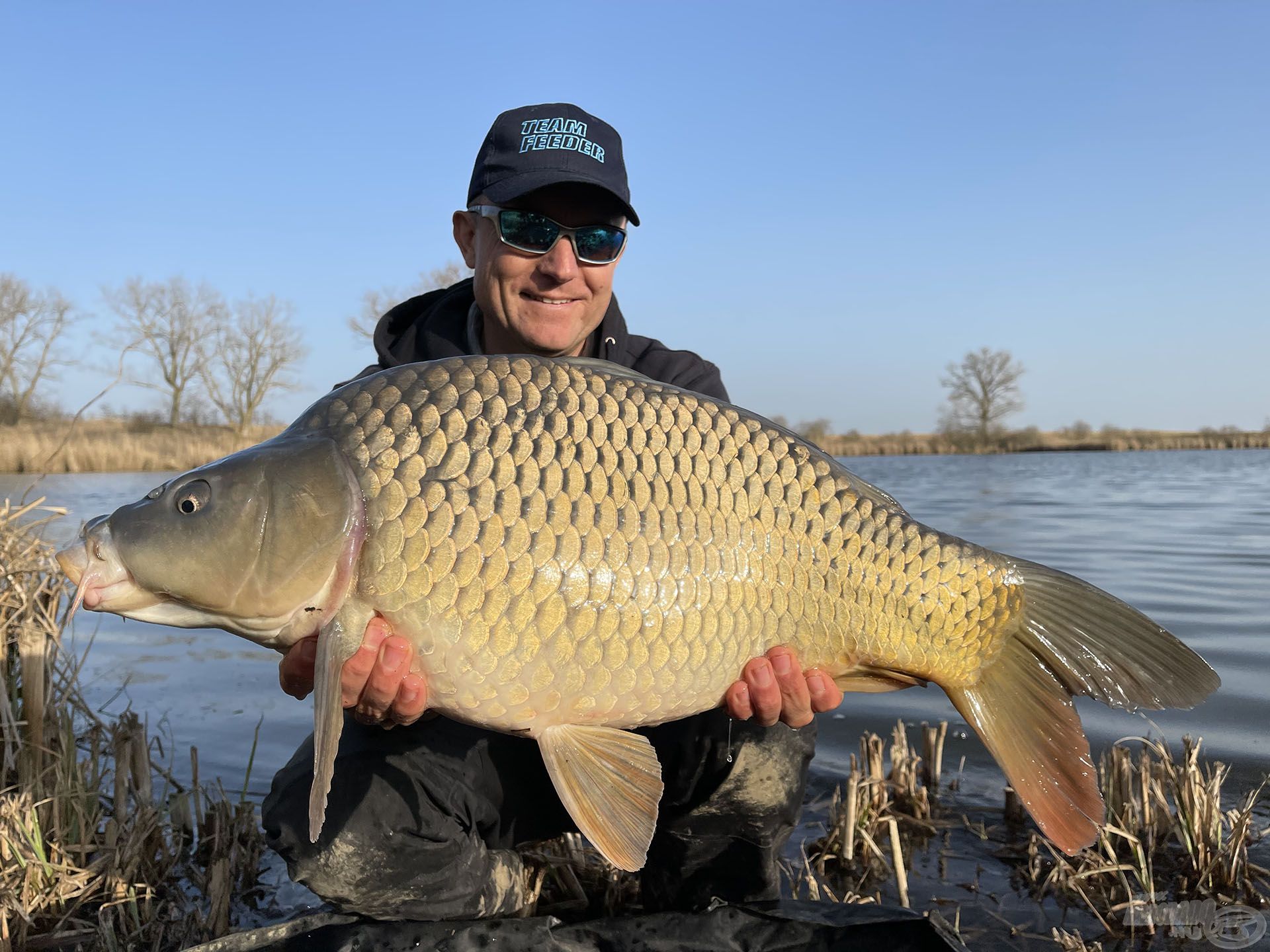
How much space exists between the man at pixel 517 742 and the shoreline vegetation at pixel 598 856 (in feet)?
0.58

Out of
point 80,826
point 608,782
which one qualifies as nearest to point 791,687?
point 608,782

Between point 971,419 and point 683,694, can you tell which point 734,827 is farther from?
point 971,419

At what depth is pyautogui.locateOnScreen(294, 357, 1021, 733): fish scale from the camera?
4.93 ft

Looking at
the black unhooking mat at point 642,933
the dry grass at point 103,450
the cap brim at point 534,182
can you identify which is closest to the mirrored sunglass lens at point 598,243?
the cap brim at point 534,182

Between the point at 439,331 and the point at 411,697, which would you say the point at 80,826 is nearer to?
the point at 411,697

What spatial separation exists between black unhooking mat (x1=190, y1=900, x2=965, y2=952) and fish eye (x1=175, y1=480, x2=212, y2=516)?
0.74m

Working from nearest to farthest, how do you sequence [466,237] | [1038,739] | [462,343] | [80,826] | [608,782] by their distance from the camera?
[608,782]
[1038,739]
[80,826]
[462,343]
[466,237]

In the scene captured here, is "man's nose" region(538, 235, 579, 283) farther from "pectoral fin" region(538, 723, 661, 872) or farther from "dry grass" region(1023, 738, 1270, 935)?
"dry grass" region(1023, 738, 1270, 935)

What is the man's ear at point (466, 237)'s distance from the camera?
267 centimetres

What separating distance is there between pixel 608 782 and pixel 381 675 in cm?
44

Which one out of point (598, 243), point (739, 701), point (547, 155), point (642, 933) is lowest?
point (642, 933)

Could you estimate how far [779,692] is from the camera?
1700 mm

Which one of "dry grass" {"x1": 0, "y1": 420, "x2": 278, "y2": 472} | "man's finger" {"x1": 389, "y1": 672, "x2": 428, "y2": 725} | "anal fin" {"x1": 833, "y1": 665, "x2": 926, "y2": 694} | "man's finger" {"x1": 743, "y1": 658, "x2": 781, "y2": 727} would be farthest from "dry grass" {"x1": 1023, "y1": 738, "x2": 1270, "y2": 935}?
"dry grass" {"x1": 0, "y1": 420, "x2": 278, "y2": 472}

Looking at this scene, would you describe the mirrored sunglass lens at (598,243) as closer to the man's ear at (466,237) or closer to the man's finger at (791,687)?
the man's ear at (466,237)
